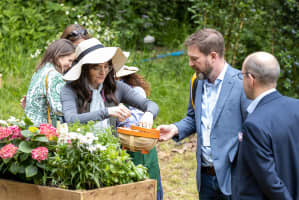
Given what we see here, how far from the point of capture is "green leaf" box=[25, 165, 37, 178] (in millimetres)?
2562

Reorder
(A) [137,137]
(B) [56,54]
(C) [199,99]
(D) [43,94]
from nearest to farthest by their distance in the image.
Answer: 1. (A) [137,137]
2. (C) [199,99]
3. (D) [43,94]
4. (B) [56,54]

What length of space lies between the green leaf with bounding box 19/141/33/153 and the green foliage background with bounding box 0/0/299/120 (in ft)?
13.1

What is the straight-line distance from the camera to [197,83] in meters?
3.47

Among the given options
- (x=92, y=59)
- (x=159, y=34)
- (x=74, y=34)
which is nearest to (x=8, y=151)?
(x=92, y=59)

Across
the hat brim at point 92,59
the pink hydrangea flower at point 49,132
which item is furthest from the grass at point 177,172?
the pink hydrangea flower at point 49,132

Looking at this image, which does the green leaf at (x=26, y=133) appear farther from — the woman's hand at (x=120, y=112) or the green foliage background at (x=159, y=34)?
the green foliage background at (x=159, y=34)

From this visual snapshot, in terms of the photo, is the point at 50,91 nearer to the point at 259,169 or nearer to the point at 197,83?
the point at 197,83

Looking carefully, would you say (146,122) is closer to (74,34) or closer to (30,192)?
(30,192)

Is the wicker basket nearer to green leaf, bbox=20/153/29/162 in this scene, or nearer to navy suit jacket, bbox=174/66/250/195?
navy suit jacket, bbox=174/66/250/195

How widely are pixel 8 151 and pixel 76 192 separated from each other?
18.5 inches

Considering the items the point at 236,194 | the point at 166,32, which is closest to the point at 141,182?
the point at 236,194

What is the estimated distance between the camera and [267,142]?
253 cm

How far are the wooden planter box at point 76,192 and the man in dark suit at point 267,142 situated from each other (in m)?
0.55

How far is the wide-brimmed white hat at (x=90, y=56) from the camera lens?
341cm
